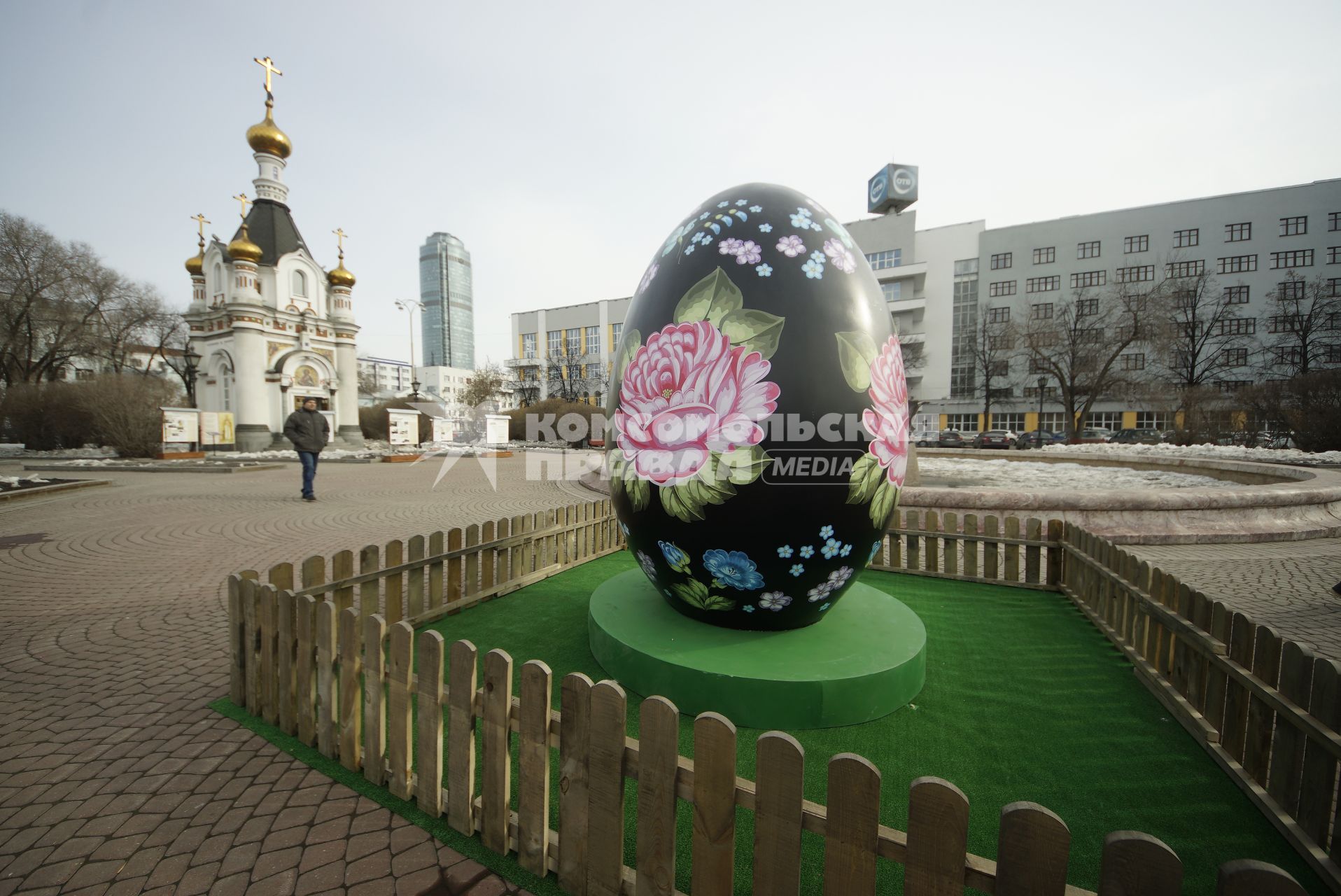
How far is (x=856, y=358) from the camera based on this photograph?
125 inches

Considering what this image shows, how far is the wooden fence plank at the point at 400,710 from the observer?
8.27 ft

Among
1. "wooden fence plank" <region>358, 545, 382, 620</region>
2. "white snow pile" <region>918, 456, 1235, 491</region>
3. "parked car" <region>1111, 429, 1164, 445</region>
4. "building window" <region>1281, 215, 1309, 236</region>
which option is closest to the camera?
"wooden fence plank" <region>358, 545, 382, 620</region>

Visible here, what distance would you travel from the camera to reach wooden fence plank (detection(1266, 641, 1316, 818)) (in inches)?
87.9

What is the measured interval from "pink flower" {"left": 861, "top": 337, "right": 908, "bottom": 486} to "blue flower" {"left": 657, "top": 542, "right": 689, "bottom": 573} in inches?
49.3

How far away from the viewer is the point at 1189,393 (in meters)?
25.5

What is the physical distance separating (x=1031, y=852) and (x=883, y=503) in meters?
2.09

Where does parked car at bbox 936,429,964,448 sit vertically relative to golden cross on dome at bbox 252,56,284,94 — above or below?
below

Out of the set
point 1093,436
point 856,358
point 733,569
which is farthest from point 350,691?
point 1093,436

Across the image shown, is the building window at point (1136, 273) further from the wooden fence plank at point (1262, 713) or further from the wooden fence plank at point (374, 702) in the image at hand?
the wooden fence plank at point (374, 702)

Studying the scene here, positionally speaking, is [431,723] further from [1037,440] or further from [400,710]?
[1037,440]

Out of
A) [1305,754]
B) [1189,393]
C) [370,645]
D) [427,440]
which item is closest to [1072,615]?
[1305,754]

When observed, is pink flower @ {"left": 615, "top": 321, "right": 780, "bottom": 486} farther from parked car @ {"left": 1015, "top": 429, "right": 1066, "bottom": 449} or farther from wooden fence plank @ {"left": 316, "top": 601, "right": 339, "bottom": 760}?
parked car @ {"left": 1015, "top": 429, "right": 1066, "bottom": 449}

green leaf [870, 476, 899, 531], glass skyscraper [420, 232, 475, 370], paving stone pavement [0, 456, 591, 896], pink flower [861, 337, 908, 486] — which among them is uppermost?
glass skyscraper [420, 232, 475, 370]

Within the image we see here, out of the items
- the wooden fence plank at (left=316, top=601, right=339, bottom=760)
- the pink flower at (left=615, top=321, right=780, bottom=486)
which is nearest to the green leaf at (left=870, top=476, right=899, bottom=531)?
the pink flower at (left=615, top=321, right=780, bottom=486)
